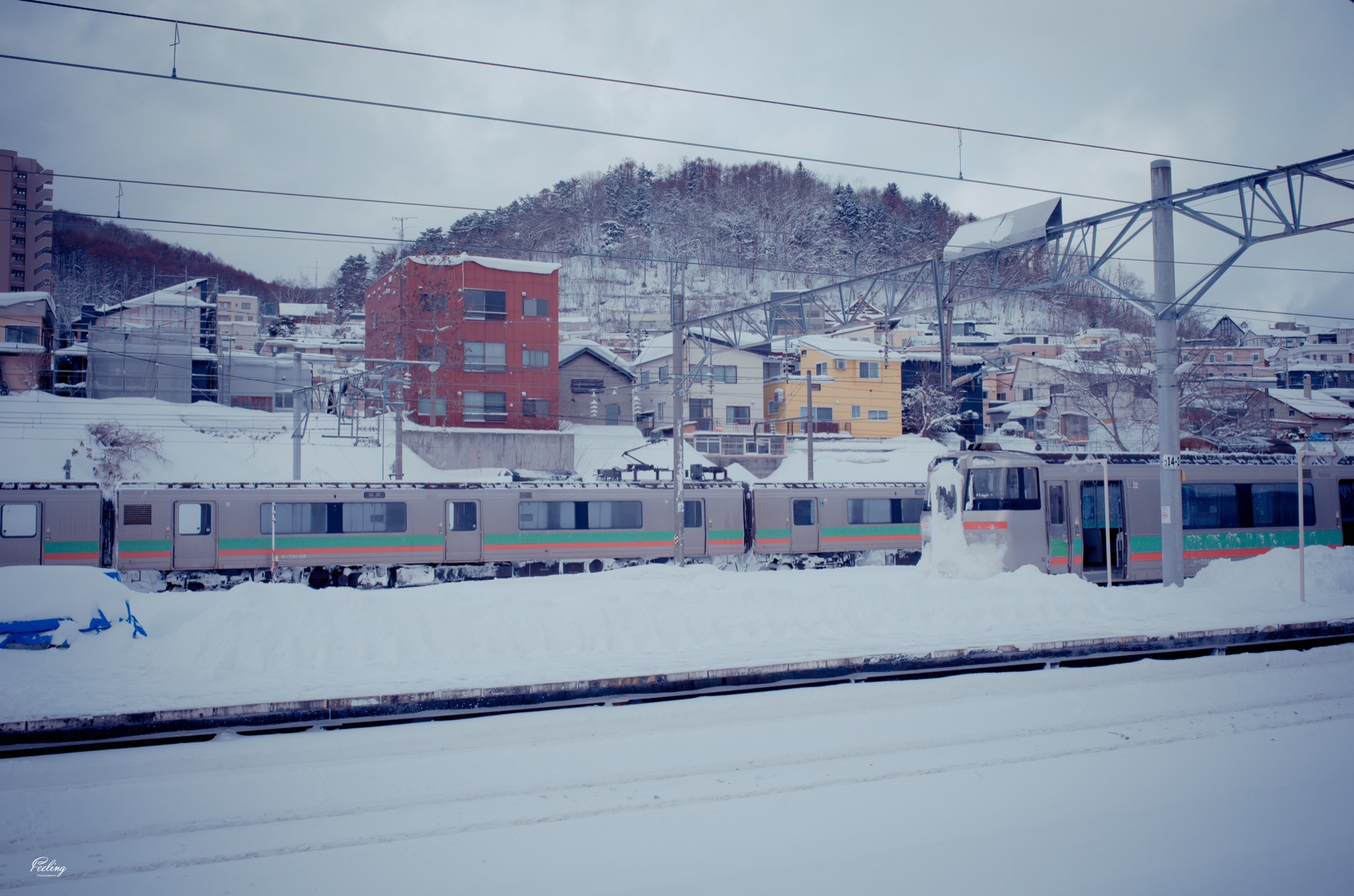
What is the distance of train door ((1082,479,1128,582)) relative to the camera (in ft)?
53.8

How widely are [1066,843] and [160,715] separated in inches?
267

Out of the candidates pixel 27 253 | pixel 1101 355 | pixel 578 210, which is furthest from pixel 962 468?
pixel 578 210

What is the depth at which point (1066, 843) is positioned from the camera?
4.82 metres

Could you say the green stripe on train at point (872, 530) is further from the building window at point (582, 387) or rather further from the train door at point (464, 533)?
the building window at point (582, 387)

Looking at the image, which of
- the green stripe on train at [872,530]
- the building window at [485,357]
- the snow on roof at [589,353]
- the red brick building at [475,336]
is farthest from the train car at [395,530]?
the snow on roof at [589,353]

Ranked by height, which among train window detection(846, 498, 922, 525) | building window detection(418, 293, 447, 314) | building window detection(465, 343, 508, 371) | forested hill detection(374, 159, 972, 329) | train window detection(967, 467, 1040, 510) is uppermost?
forested hill detection(374, 159, 972, 329)

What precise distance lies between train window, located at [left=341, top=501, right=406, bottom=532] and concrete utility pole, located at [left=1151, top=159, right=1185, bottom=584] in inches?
635

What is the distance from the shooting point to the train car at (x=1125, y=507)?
50.7 feet

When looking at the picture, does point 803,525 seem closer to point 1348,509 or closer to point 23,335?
point 1348,509

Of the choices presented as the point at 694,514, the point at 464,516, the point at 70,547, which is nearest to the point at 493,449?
the point at 464,516

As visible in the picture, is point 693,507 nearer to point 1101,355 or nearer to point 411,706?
point 411,706

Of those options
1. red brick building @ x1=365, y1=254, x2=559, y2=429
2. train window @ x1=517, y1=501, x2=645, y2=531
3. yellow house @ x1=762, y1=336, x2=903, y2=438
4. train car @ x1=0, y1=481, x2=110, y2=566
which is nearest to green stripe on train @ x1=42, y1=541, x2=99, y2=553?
train car @ x1=0, y1=481, x2=110, y2=566

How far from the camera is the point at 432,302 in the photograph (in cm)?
3728

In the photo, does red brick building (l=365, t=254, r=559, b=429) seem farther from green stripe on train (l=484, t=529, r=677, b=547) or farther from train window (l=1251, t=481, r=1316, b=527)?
train window (l=1251, t=481, r=1316, b=527)
